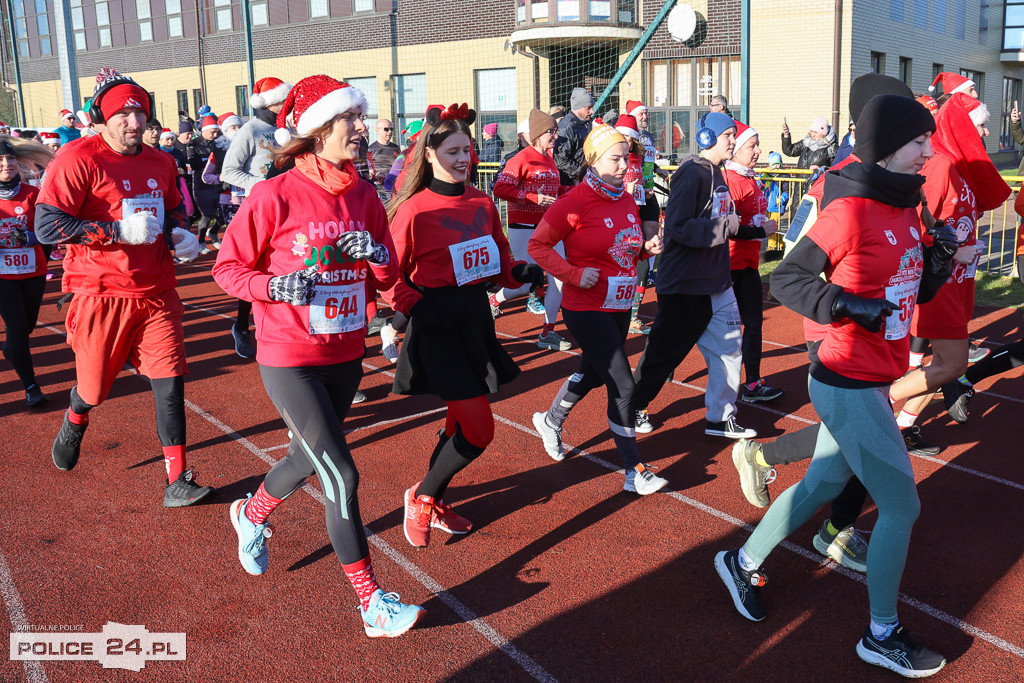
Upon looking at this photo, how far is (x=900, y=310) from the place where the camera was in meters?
3.17

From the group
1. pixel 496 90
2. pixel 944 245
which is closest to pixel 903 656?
pixel 944 245

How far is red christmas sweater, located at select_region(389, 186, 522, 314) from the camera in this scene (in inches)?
162

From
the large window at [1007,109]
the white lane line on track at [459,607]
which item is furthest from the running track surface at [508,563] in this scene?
the large window at [1007,109]

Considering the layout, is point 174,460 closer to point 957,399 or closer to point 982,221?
point 957,399

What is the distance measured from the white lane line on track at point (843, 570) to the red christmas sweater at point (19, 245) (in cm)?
430

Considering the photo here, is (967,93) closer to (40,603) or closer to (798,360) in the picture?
(798,360)

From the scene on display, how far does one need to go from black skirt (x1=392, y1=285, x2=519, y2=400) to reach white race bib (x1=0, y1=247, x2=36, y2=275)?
392 cm

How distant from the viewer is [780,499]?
343 centimetres

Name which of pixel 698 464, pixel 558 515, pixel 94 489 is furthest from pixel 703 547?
pixel 94 489

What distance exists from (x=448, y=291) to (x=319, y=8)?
25851mm

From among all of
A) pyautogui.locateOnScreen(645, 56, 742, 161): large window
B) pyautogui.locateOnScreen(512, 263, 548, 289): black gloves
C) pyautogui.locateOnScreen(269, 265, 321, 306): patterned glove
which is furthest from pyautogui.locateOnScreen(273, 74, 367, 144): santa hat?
pyautogui.locateOnScreen(645, 56, 742, 161): large window

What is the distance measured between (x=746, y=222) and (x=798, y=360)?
2291mm

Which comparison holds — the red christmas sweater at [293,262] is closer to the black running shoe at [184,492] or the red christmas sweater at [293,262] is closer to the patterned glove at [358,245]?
the patterned glove at [358,245]

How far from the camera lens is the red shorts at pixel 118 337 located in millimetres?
4539
